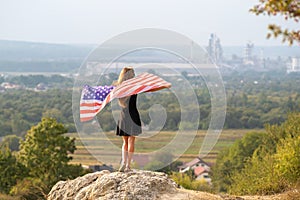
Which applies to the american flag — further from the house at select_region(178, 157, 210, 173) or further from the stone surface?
the house at select_region(178, 157, 210, 173)

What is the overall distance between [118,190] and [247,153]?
38638 mm

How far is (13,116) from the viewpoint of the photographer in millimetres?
97625

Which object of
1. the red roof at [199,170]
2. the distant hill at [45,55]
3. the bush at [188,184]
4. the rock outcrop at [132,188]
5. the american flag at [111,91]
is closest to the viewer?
the rock outcrop at [132,188]

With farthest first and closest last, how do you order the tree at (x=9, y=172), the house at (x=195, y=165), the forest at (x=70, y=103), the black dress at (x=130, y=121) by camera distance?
the forest at (x=70, y=103) < the house at (x=195, y=165) < the tree at (x=9, y=172) < the black dress at (x=130, y=121)

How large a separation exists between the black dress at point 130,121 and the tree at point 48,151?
2265cm

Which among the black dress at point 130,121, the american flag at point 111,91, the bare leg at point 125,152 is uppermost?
the american flag at point 111,91

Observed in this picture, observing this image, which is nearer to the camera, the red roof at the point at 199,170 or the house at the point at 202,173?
the house at the point at 202,173

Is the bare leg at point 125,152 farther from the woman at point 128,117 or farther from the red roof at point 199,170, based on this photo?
the red roof at point 199,170

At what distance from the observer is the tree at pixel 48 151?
110 feet

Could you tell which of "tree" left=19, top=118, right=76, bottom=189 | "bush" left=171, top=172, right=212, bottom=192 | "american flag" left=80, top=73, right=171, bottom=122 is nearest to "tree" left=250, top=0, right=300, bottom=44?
"american flag" left=80, top=73, right=171, bottom=122

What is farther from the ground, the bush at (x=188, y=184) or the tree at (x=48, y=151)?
the tree at (x=48, y=151)

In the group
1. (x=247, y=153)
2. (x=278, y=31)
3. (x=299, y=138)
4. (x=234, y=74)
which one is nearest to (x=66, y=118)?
(x=247, y=153)

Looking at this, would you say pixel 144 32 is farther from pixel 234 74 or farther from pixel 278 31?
pixel 234 74

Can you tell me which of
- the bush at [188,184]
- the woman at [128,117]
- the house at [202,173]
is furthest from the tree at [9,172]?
the house at [202,173]
